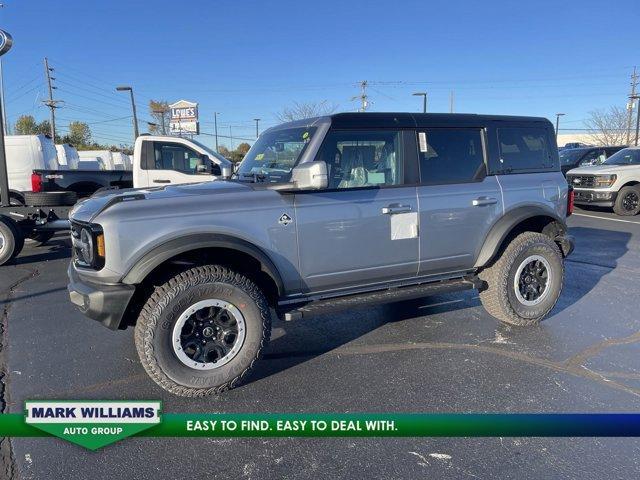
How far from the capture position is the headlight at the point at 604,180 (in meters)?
12.7

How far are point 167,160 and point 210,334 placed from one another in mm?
6591

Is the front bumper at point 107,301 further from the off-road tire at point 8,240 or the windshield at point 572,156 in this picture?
the windshield at point 572,156

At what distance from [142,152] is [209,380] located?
22.5 feet

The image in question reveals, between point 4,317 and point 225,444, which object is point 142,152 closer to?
point 4,317

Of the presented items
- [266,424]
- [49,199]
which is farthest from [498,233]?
[49,199]

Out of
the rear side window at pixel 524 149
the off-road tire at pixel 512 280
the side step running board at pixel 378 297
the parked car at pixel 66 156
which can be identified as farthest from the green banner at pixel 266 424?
the parked car at pixel 66 156

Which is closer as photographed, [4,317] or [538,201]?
[538,201]

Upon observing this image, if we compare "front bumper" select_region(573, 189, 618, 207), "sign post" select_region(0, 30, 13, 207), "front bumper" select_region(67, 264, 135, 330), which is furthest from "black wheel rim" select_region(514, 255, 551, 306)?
"front bumper" select_region(573, 189, 618, 207)

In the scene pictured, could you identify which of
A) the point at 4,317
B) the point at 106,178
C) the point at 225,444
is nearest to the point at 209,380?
the point at 225,444

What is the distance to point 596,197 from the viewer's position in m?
12.9

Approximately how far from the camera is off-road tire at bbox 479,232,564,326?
178 inches

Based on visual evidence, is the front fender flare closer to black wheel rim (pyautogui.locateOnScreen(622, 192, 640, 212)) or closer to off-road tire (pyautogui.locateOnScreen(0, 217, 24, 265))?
off-road tire (pyautogui.locateOnScreen(0, 217, 24, 265))

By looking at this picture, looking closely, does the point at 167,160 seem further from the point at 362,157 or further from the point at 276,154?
the point at 362,157

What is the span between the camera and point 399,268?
411 centimetres
